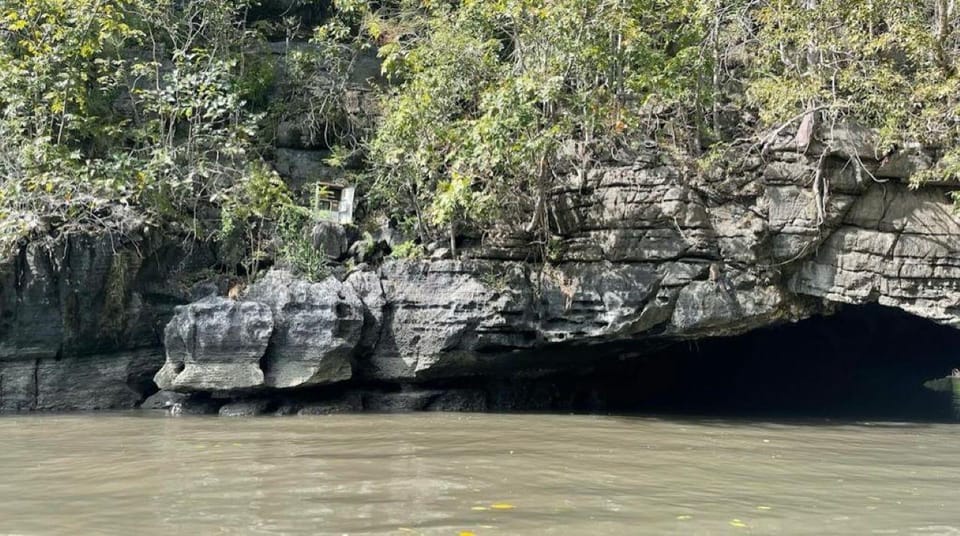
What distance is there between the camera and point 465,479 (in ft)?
18.9

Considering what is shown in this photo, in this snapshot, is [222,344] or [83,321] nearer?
[222,344]

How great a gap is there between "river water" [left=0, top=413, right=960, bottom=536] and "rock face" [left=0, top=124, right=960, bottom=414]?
1445 millimetres

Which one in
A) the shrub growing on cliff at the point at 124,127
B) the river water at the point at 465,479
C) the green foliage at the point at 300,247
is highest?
the shrub growing on cliff at the point at 124,127

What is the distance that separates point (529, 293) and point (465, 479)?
521 cm

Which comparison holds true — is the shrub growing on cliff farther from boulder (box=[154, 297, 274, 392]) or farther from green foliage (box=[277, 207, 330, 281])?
boulder (box=[154, 297, 274, 392])

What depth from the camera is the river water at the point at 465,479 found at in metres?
4.51

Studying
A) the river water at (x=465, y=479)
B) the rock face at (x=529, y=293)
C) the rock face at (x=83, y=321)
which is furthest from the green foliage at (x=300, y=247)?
the river water at (x=465, y=479)

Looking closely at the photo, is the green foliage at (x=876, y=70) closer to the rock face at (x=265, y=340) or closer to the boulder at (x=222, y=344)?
the rock face at (x=265, y=340)

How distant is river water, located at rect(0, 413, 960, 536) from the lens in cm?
451

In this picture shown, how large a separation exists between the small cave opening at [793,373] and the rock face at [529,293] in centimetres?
145

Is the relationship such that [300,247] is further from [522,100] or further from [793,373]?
[793,373]

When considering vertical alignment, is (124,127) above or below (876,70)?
below

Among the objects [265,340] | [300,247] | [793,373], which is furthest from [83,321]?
[793,373]

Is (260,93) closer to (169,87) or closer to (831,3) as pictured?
(169,87)
